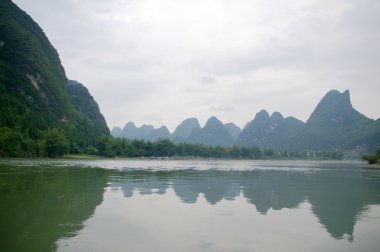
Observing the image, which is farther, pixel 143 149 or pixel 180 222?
pixel 143 149

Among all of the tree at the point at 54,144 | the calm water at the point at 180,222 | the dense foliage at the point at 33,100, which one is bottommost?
the calm water at the point at 180,222

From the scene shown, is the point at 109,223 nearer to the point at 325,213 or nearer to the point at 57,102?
the point at 325,213

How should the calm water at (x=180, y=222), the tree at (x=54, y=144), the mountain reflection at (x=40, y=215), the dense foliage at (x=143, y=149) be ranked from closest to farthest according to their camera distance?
the mountain reflection at (x=40, y=215)
the calm water at (x=180, y=222)
the tree at (x=54, y=144)
the dense foliage at (x=143, y=149)

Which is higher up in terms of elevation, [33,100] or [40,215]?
[33,100]

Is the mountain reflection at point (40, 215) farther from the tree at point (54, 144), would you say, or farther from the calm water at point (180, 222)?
the tree at point (54, 144)

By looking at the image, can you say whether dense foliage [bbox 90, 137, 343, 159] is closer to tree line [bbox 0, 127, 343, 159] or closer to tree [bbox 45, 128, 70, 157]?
tree line [bbox 0, 127, 343, 159]

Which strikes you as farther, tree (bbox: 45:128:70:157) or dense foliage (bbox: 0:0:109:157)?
dense foliage (bbox: 0:0:109:157)

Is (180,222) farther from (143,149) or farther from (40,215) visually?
(143,149)

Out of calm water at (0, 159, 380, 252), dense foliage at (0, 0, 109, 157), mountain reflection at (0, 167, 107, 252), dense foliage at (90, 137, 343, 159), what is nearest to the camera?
mountain reflection at (0, 167, 107, 252)

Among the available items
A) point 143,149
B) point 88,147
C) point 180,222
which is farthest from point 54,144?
point 180,222

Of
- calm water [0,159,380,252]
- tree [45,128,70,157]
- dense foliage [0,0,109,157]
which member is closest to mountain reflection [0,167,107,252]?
calm water [0,159,380,252]

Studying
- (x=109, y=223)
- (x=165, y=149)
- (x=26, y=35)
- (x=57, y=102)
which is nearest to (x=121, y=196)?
(x=109, y=223)

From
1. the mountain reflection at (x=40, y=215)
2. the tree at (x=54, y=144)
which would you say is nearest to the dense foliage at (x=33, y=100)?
the tree at (x=54, y=144)

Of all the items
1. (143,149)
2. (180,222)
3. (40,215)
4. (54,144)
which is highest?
(143,149)
